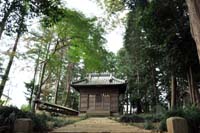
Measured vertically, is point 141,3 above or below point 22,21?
above

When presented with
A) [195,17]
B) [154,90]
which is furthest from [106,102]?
[195,17]

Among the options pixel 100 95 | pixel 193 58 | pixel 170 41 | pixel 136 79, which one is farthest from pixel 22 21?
pixel 136 79

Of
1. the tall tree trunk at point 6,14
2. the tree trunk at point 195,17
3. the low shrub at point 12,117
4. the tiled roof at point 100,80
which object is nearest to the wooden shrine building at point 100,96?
the tiled roof at point 100,80

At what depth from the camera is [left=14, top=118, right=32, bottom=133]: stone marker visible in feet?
20.8

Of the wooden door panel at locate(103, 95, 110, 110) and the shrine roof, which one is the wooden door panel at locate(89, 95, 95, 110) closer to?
the wooden door panel at locate(103, 95, 110, 110)

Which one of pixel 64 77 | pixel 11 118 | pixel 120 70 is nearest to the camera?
pixel 11 118

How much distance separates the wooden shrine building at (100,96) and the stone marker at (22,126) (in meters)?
16.3

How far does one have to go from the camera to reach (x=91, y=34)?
17328mm

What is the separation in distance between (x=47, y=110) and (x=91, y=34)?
6.30 m

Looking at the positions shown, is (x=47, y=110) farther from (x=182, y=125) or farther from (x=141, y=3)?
(x=182, y=125)

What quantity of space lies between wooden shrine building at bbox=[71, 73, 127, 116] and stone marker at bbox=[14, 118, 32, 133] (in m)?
16.3

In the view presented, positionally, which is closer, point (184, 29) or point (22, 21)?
point (22, 21)

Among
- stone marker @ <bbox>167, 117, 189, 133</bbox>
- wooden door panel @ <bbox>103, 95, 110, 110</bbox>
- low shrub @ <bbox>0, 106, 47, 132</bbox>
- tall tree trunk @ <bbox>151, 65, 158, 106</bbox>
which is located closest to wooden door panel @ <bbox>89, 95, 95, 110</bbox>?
wooden door panel @ <bbox>103, 95, 110, 110</bbox>

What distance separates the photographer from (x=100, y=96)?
23.4 metres
